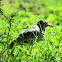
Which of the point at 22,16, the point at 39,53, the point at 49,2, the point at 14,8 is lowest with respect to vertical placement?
the point at 39,53

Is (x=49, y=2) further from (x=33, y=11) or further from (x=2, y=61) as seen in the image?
(x=2, y=61)

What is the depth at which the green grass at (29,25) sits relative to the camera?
3447mm

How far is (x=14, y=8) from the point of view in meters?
9.03

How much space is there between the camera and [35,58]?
3.30 m

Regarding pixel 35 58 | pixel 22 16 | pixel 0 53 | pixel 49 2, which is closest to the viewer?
pixel 35 58

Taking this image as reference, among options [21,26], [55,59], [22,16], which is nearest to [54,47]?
[55,59]

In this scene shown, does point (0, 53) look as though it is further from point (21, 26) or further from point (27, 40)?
point (21, 26)

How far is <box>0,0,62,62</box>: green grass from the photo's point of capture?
3447mm

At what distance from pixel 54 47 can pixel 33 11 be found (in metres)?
5.82

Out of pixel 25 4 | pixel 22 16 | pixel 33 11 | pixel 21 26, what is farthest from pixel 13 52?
pixel 25 4

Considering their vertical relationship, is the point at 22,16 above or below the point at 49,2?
below

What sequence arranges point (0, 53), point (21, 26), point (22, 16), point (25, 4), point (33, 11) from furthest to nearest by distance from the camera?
point (25, 4) < point (33, 11) < point (22, 16) < point (21, 26) < point (0, 53)

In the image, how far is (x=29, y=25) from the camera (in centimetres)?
637

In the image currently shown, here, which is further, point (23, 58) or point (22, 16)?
point (22, 16)
